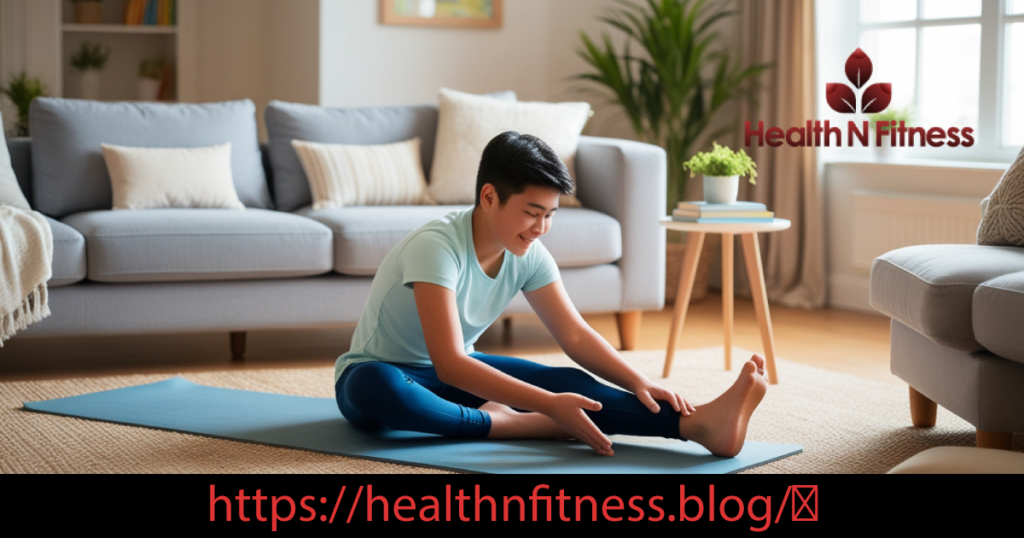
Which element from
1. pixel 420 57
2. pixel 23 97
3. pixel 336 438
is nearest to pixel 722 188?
pixel 336 438

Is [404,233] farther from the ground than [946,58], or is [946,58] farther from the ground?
[946,58]

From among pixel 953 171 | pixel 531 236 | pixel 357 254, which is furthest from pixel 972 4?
pixel 531 236

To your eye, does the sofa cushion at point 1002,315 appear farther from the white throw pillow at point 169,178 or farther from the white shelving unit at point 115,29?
the white shelving unit at point 115,29

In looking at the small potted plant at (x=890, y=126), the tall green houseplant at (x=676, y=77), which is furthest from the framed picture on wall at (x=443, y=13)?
the small potted plant at (x=890, y=126)

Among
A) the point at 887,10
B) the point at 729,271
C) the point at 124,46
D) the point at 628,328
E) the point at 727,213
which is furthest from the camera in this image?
the point at 124,46

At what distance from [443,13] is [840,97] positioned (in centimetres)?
185

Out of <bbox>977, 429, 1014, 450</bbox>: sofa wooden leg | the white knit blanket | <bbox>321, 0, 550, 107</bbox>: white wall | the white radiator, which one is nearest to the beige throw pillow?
<bbox>977, 429, 1014, 450</bbox>: sofa wooden leg

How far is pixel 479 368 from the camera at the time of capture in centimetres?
195

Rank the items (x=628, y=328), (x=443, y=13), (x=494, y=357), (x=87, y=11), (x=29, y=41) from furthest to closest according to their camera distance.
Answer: (x=87, y=11)
(x=29, y=41)
(x=443, y=13)
(x=628, y=328)
(x=494, y=357)

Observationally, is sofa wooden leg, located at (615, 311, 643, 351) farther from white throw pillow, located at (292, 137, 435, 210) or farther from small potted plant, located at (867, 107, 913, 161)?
small potted plant, located at (867, 107, 913, 161)

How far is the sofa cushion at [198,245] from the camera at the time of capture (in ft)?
9.74

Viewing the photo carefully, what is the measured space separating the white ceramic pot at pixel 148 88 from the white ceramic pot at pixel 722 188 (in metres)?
3.97

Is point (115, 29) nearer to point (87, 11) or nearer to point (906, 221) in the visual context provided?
point (87, 11)

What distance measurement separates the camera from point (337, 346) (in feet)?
11.7
